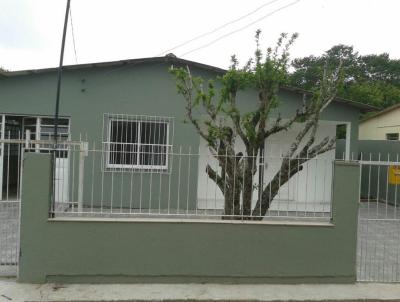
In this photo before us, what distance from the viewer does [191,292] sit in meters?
5.12

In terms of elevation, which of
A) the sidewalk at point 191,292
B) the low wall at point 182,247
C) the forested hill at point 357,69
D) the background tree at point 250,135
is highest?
the forested hill at point 357,69

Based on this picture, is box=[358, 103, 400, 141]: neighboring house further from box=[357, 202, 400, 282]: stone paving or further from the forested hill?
the forested hill

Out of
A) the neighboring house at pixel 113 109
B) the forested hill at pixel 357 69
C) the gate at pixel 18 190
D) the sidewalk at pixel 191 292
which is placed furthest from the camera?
the forested hill at pixel 357 69

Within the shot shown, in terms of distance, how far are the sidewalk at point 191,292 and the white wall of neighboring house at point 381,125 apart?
10.9 m

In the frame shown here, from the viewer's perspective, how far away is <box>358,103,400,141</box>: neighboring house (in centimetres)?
1516

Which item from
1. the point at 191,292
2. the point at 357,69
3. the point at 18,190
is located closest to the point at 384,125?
the point at 191,292

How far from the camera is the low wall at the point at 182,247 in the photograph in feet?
17.2

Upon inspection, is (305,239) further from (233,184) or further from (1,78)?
(1,78)

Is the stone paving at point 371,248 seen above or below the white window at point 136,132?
below

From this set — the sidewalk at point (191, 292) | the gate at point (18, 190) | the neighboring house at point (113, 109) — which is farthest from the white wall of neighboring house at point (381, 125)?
the gate at point (18, 190)

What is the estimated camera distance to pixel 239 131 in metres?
6.12

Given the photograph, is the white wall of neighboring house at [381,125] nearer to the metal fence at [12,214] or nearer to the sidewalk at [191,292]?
the sidewalk at [191,292]

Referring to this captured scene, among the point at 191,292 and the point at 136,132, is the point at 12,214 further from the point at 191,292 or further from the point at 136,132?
the point at 191,292

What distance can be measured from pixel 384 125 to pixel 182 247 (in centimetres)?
1284
